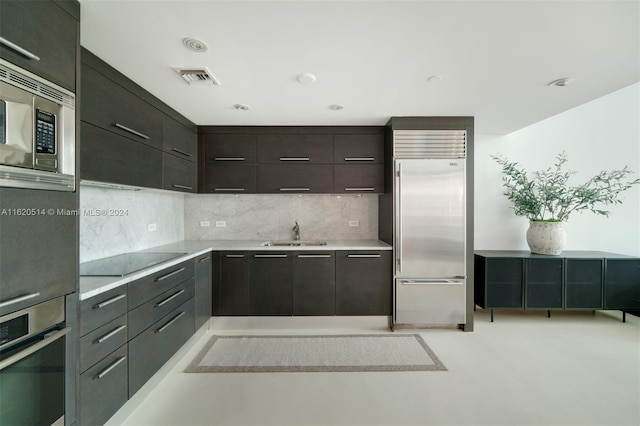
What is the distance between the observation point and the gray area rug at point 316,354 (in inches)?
94.9

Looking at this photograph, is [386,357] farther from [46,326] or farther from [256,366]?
[46,326]

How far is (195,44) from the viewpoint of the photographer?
171 cm

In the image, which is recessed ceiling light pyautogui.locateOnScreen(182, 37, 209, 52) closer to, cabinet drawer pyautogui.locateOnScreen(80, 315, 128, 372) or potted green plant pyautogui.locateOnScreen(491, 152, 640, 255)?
cabinet drawer pyautogui.locateOnScreen(80, 315, 128, 372)

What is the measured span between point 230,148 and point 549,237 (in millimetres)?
4055

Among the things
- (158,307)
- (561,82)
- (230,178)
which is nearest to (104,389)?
(158,307)

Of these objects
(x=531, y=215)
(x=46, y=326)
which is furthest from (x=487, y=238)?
(x=46, y=326)

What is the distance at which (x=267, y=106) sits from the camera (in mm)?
2775

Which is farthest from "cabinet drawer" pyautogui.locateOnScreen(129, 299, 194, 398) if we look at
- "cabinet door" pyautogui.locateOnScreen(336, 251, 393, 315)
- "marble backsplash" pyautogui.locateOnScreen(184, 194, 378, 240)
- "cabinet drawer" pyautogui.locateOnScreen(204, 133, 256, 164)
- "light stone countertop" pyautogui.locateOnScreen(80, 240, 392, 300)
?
"cabinet drawer" pyautogui.locateOnScreen(204, 133, 256, 164)

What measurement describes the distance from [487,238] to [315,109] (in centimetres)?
297

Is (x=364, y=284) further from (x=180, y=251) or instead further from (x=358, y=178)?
(x=180, y=251)

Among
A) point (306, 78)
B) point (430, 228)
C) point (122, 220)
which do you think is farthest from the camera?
point (430, 228)

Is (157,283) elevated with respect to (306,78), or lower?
lower

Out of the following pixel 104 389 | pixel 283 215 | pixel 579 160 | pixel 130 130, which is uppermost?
pixel 579 160

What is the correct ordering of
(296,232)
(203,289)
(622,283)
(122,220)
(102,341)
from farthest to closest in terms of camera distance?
(296,232) → (622,283) → (203,289) → (122,220) → (102,341)
